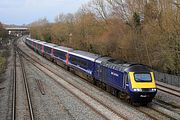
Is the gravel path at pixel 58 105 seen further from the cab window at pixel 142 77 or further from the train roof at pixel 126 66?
the cab window at pixel 142 77

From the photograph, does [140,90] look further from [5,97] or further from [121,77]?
[5,97]

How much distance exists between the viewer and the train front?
21875mm

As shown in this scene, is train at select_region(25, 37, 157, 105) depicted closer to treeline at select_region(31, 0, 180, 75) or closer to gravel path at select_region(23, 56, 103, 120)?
gravel path at select_region(23, 56, 103, 120)

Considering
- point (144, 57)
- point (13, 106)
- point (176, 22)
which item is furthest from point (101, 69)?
point (144, 57)

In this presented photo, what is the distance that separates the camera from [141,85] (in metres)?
22.2

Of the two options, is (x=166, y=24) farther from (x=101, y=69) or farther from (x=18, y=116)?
(x=18, y=116)

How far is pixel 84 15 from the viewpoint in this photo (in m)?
70.6

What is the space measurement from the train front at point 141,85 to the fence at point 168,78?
11.8 meters

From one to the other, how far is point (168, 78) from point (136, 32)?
580 inches

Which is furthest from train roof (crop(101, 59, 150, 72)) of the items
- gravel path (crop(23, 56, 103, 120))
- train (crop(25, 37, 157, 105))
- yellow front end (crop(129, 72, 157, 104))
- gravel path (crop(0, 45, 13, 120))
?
gravel path (crop(0, 45, 13, 120))

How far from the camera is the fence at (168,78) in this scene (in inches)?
1325

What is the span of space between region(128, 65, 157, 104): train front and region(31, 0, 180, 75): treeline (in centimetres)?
1523

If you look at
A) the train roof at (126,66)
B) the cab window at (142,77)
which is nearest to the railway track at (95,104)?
the cab window at (142,77)

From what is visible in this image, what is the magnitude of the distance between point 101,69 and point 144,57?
18.8m
